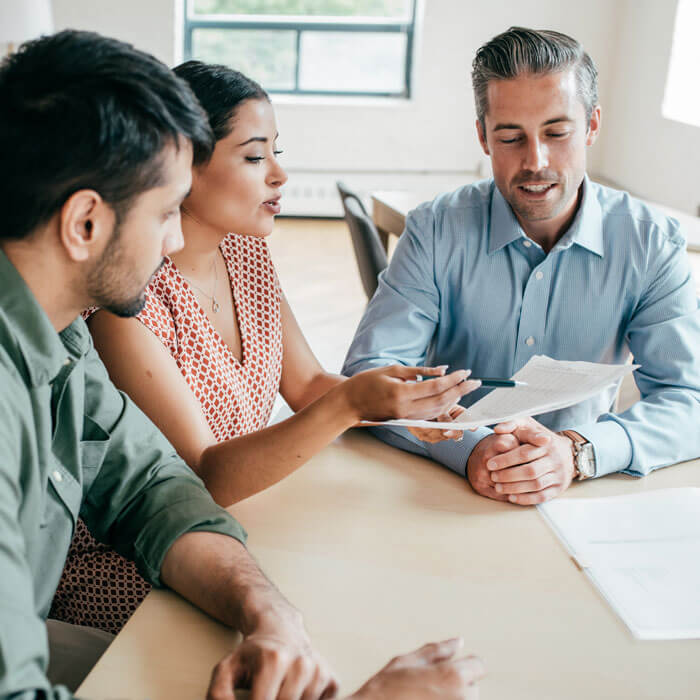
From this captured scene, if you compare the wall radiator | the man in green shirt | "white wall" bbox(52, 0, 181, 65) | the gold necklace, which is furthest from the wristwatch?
"white wall" bbox(52, 0, 181, 65)

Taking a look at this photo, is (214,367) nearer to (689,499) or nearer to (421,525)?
(421,525)

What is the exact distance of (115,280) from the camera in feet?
3.02

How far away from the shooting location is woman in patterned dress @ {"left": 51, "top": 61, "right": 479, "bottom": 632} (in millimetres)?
1205

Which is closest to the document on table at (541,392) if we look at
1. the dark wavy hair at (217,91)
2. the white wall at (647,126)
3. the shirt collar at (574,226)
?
the shirt collar at (574,226)

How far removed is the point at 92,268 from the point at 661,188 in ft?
16.2

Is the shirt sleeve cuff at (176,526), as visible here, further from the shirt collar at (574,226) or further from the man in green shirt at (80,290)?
the shirt collar at (574,226)

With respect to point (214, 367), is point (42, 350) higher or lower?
higher

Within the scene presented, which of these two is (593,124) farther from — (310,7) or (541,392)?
(310,7)

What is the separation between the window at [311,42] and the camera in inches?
225

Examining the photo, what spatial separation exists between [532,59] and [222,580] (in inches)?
44.2

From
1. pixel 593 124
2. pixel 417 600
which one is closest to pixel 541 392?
pixel 417 600

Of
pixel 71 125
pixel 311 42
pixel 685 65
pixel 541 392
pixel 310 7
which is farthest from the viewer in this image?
pixel 311 42

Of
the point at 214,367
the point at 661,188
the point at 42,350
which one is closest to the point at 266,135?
the point at 214,367

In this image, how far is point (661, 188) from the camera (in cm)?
521
